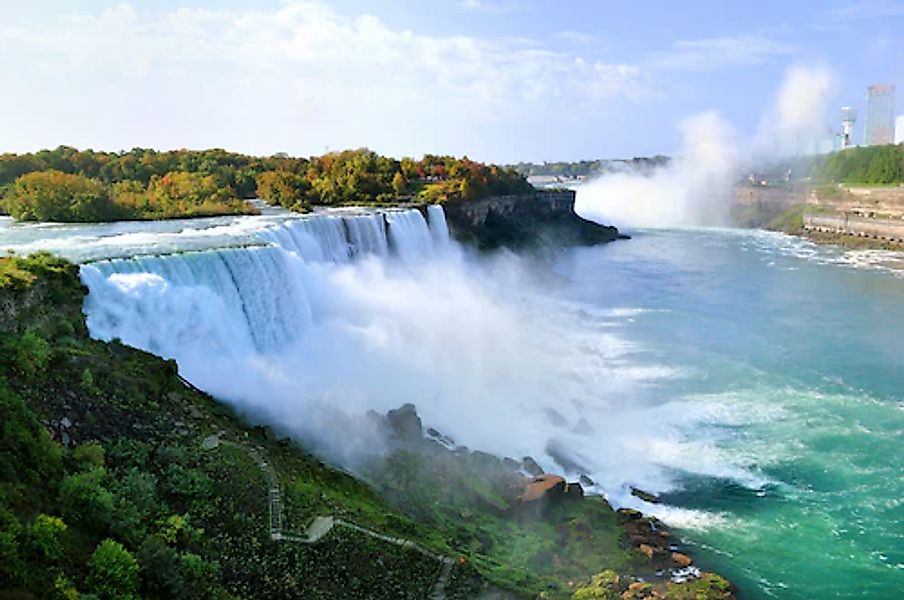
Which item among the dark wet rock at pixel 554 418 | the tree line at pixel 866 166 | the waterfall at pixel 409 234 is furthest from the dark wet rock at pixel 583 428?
the tree line at pixel 866 166

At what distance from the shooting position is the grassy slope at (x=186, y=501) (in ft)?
26.8

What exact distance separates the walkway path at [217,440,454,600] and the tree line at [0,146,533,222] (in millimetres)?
21193

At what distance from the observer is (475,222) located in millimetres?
48969

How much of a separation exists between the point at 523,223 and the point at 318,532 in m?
49.2

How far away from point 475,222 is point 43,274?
36.7 m

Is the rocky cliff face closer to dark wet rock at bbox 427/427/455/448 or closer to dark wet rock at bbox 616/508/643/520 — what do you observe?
dark wet rock at bbox 427/427/455/448

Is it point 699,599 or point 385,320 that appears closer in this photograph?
point 699,599

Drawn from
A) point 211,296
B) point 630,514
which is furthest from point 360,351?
point 630,514

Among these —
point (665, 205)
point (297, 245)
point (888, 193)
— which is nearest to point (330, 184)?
point (297, 245)

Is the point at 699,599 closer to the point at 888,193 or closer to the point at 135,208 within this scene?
the point at 135,208

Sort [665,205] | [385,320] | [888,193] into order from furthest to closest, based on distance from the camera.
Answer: [665,205] → [888,193] → [385,320]

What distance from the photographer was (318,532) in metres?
10.3

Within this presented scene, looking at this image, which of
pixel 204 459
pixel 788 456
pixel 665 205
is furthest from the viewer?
pixel 665 205

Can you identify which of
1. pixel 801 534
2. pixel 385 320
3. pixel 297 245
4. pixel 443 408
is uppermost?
pixel 297 245
